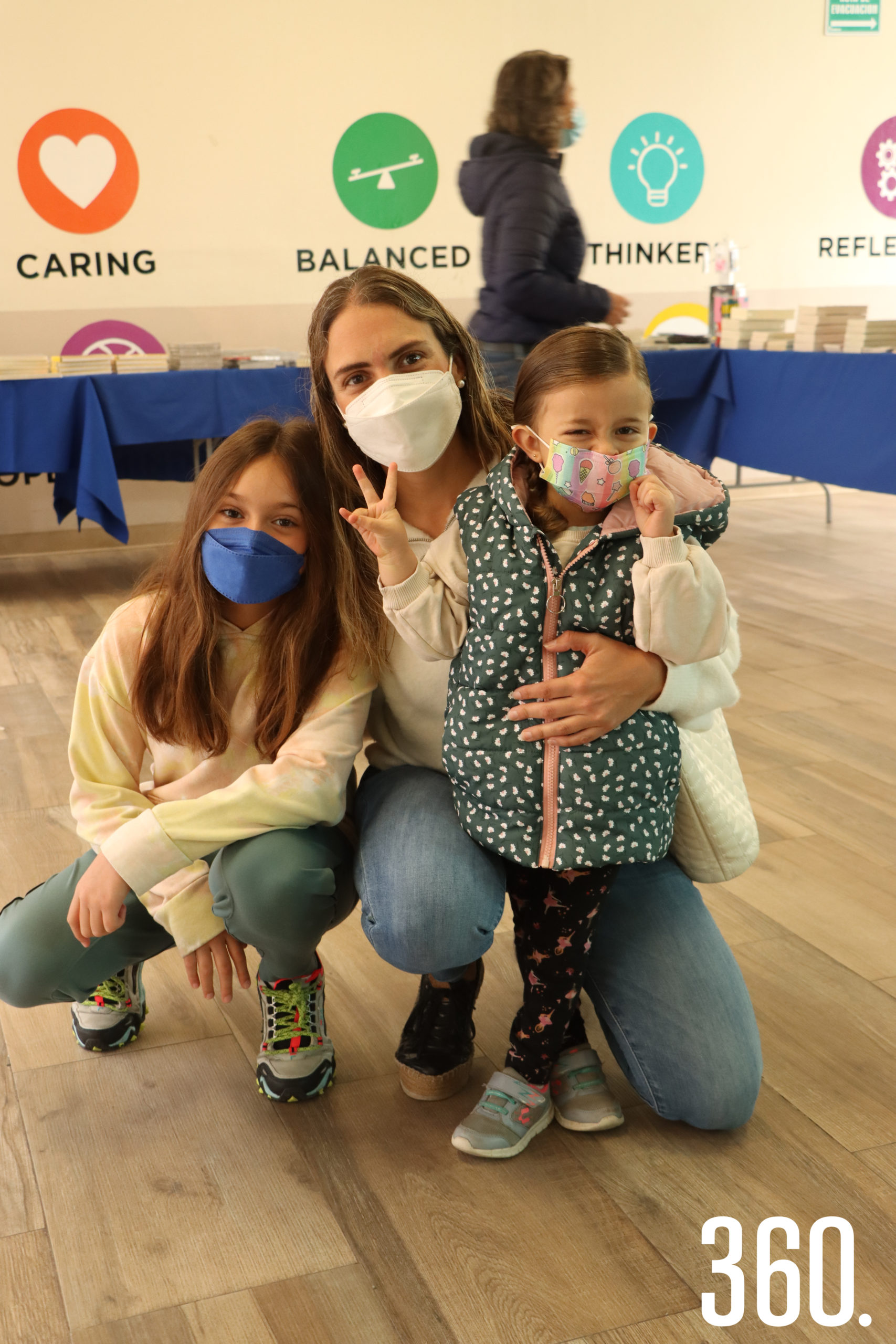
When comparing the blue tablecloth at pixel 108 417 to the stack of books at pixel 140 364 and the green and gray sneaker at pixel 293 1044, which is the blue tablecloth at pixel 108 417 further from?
the green and gray sneaker at pixel 293 1044

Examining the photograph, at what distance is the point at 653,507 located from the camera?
1222mm

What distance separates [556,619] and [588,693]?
0.09m

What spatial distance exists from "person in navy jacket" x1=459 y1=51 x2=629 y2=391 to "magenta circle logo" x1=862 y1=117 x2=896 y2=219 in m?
3.32

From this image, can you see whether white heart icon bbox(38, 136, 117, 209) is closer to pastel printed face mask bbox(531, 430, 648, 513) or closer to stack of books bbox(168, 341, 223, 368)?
stack of books bbox(168, 341, 223, 368)

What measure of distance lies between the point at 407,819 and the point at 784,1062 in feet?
1.91

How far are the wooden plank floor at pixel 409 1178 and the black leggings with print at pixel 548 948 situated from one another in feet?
0.37

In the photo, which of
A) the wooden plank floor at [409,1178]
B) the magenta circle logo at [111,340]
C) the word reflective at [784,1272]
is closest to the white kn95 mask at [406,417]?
the wooden plank floor at [409,1178]

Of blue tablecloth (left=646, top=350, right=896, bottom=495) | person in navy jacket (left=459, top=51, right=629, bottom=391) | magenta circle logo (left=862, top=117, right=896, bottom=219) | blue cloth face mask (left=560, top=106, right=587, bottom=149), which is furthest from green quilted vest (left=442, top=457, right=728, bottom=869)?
magenta circle logo (left=862, top=117, right=896, bottom=219)

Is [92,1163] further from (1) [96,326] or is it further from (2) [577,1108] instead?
(1) [96,326]

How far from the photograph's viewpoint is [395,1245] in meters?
1.21

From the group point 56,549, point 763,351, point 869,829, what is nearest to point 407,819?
point 869,829

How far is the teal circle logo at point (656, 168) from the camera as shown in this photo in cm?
582

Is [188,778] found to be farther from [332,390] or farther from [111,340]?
[111,340]

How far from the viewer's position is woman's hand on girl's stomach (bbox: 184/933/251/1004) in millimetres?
1366
